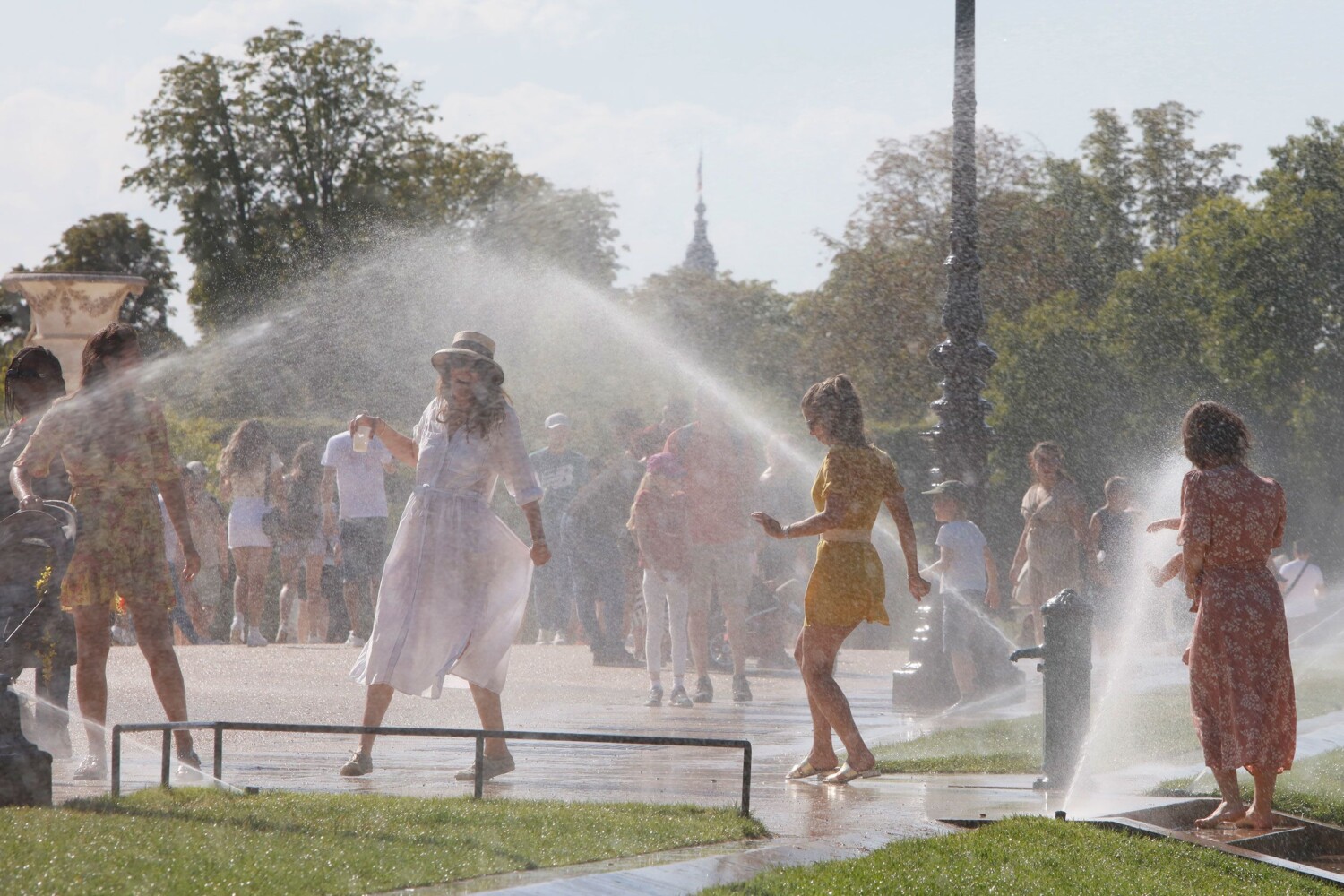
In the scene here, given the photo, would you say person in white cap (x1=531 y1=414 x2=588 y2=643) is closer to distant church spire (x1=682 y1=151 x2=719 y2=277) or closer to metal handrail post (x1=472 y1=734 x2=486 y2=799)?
metal handrail post (x1=472 y1=734 x2=486 y2=799)

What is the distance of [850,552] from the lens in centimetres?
800

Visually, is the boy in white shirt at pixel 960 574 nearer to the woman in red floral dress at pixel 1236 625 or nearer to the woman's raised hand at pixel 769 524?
the woman's raised hand at pixel 769 524

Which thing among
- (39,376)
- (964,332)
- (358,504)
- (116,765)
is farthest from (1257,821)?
(358,504)

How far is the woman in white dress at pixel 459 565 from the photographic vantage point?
7641mm

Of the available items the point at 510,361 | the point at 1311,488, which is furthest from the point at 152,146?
the point at 1311,488

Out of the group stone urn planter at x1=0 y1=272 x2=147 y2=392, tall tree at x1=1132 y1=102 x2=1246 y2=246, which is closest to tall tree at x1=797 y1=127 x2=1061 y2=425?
tall tree at x1=1132 y1=102 x2=1246 y2=246

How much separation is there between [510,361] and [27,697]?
27.9 metres

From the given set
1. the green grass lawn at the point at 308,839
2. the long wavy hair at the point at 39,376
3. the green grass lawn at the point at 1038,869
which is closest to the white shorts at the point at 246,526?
the long wavy hair at the point at 39,376

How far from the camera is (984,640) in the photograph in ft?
41.7

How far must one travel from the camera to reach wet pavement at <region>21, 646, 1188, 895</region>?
5.95m

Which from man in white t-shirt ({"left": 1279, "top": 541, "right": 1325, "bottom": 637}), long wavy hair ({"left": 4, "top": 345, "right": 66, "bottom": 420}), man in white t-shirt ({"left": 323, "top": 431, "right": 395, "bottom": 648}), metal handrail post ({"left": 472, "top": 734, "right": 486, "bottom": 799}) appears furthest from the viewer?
man in white t-shirt ({"left": 1279, "top": 541, "right": 1325, "bottom": 637})

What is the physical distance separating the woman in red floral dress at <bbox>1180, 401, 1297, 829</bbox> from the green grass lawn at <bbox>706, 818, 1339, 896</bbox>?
714 millimetres

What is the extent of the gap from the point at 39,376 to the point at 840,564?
352 centimetres

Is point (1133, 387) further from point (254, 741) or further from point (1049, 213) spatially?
point (254, 741)
